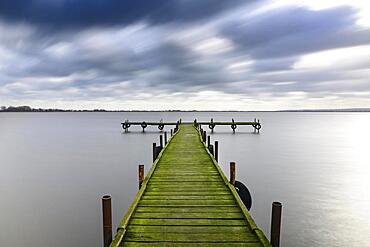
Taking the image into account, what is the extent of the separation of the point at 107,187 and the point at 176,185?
8.73 m

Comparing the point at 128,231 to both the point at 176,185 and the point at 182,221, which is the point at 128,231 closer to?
the point at 182,221

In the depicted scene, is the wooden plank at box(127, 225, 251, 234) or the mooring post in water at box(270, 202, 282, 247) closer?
the mooring post in water at box(270, 202, 282, 247)

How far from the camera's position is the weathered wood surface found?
468 centimetres

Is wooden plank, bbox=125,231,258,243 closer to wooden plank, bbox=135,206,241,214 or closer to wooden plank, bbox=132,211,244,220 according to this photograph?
wooden plank, bbox=132,211,244,220

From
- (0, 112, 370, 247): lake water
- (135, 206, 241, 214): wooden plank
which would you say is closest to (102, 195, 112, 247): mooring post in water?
(135, 206, 241, 214): wooden plank

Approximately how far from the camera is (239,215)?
18.7ft

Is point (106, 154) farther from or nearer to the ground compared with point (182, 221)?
nearer to the ground

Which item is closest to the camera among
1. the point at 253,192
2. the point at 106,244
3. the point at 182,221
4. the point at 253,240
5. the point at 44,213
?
the point at 253,240

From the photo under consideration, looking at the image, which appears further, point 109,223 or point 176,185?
point 176,185

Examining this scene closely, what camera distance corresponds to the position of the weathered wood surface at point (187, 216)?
4680 mm

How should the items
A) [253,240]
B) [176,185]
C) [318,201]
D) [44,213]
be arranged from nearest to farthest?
1. [253,240]
2. [176,185]
3. [44,213]
4. [318,201]

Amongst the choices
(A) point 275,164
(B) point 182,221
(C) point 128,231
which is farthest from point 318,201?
(C) point 128,231

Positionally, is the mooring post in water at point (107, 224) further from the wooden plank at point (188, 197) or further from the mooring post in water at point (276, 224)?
the mooring post in water at point (276, 224)

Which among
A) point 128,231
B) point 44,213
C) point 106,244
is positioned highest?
point 128,231
